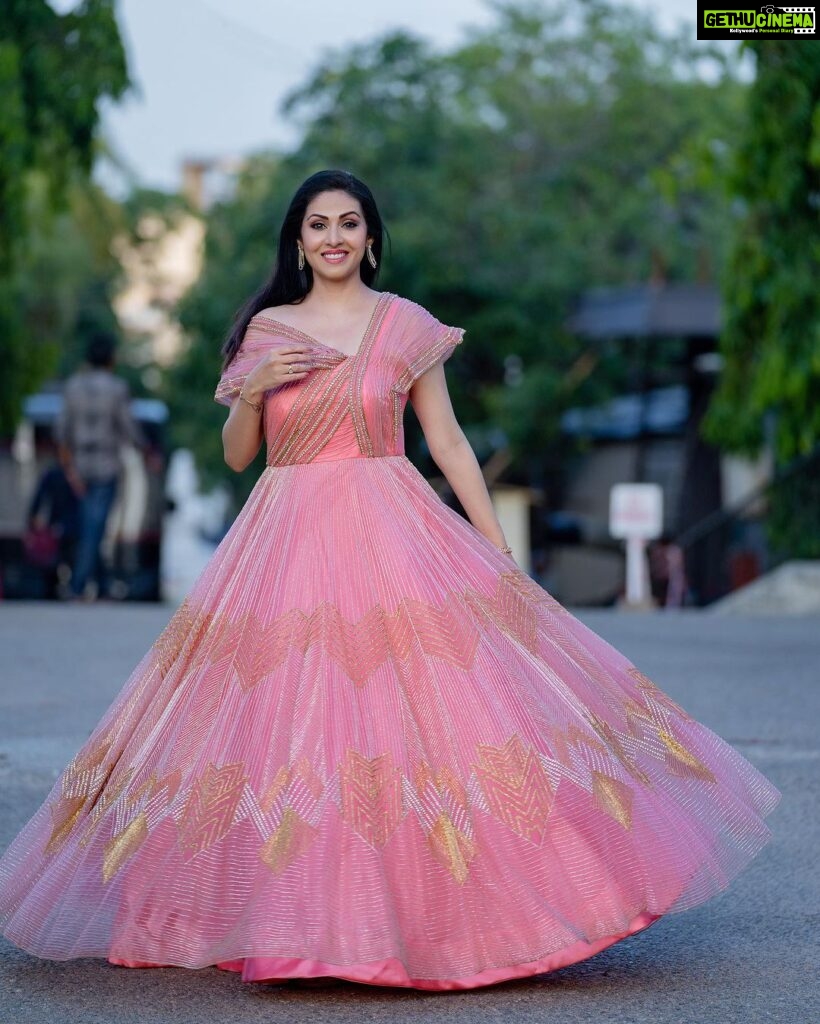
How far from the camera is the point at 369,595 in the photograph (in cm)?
415

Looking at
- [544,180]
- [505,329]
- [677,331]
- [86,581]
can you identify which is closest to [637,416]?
[505,329]

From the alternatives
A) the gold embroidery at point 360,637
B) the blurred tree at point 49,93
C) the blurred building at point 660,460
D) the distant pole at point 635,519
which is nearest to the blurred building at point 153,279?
the blurred building at point 660,460

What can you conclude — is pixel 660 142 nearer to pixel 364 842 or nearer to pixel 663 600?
pixel 663 600

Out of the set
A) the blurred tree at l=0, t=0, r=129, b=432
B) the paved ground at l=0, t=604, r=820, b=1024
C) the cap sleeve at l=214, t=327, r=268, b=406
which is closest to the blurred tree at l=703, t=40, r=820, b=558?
the blurred tree at l=0, t=0, r=129, b=432

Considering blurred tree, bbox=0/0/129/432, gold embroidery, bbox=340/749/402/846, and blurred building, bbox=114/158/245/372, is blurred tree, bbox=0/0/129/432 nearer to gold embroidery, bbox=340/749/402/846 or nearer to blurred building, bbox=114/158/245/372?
gold embroidery, bbox=340/749/402/846

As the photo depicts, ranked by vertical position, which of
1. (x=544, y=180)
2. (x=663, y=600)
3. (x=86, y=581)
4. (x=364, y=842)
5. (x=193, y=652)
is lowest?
(x=663, y=600)

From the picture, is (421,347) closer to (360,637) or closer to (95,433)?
(360,637)

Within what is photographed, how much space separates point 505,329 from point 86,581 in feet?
46.3

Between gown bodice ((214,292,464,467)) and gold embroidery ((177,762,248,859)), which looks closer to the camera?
gold embroidery ((177,762,248,859))

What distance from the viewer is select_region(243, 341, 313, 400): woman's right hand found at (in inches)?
169

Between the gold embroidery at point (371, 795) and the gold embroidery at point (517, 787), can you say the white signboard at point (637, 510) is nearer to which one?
the gold embroidery at point (517, 787)

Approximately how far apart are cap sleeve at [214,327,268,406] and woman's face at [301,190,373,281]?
23 cm

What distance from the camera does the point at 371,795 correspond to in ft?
12.5

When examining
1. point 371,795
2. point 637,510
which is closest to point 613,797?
point 371,795
